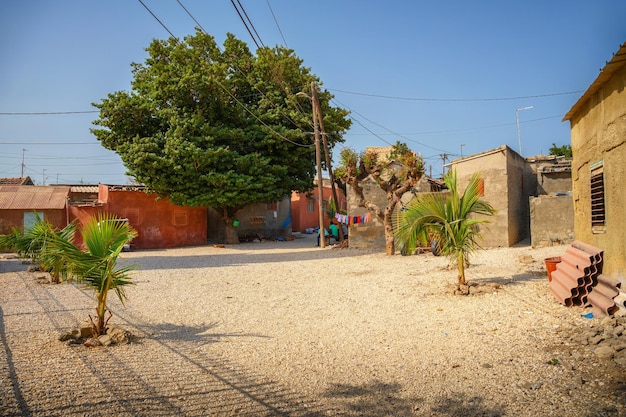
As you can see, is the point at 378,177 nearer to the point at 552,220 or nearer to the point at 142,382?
the point at 552,220

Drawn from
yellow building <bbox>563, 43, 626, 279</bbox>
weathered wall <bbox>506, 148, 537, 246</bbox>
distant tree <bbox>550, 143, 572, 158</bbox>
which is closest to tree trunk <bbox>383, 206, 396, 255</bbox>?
weathered wall <bbox>506, 148, 537, 246</bbox>

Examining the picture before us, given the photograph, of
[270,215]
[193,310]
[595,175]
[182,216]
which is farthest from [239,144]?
[595,175]

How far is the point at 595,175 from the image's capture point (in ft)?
23.9

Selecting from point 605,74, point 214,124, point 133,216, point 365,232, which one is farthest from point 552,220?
point 133,216

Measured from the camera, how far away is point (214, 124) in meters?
22.8

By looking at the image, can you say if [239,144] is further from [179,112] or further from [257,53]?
[257,53]

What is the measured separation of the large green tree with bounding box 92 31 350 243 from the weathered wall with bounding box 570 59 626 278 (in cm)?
1570

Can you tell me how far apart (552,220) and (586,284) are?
9.00m

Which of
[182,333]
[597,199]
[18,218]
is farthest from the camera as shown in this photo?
[18,218]

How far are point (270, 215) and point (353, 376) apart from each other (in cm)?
2461

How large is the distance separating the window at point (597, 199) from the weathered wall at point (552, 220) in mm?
7780

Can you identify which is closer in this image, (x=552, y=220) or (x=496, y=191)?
(x=552, y=220)

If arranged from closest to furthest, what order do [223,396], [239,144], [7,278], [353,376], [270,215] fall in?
1. [223,396]
2. [353,376]
3. [7,278]
4. [239,144]
5. [270,215]

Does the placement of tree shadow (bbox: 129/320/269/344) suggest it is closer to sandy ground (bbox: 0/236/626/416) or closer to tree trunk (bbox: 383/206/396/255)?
sandy ground (bbox: 0/236/626/416)
